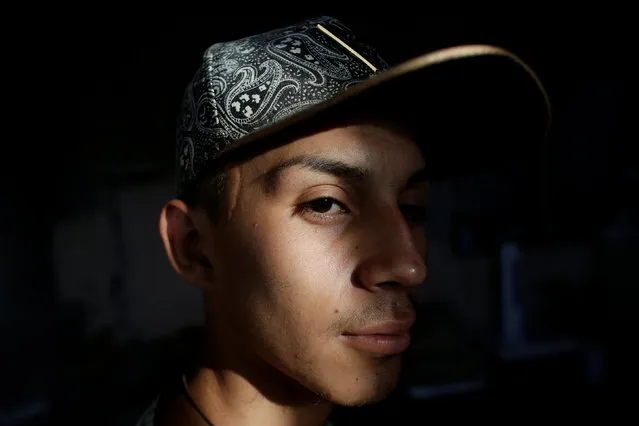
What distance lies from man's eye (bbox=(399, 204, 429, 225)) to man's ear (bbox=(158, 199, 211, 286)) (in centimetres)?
51

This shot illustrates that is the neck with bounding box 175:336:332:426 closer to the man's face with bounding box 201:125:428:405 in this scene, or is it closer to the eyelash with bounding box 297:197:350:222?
the man's face with bounding box 201:125:428:405

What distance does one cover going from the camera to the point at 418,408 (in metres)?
2.25

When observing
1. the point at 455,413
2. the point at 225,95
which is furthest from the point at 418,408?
the point at 225,95

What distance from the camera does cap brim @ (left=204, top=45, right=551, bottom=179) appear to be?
1.02 meters

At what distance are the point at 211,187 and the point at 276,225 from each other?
210 mm

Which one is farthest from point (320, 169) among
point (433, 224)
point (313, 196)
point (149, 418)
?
point (433, 224)

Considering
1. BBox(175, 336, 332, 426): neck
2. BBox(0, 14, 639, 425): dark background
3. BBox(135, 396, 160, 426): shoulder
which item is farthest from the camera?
BBox(0, 14, 639, 425): dark background

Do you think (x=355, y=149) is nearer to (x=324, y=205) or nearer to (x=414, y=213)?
(x=324, y=205)

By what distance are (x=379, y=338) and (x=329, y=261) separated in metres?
0.20

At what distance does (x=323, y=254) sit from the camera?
1.10 meters

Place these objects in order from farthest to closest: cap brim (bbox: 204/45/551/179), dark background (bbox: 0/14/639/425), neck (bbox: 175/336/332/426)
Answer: dark background (bbox: 0/14/639/425), neck (bbox: 175/336/332/426), cap brim (bbox: 204/45/551/179)

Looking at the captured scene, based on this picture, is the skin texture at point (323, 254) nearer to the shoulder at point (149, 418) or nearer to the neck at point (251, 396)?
the neck at point (251, 396)

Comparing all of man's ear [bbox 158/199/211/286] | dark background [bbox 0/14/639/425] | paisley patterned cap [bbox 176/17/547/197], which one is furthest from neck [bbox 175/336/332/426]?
dark background [bbox 0/14/639/425]

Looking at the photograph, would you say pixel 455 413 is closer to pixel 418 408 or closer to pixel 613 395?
pixel 418 408
